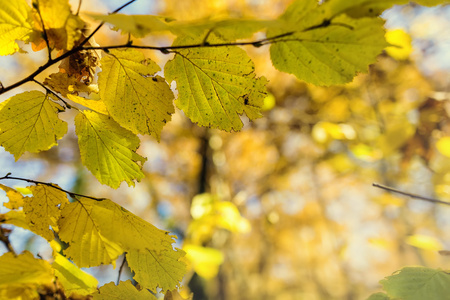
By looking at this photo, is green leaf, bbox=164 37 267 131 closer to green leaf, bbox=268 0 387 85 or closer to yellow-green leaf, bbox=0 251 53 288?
green leaf, bbox=268 0 387 85

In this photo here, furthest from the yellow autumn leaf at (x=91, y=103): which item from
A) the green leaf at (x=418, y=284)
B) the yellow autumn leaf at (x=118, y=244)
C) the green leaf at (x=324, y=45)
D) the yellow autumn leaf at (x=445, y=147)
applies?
the yellow autumn leaf at (x=445, y=147)

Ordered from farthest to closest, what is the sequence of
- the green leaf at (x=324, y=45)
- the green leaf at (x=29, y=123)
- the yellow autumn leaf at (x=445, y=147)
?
1. the yellow autumn leaf at (x=445, y=147)
2. the green leaf at (x=29, y=123)
3. the green leaf at (x=324, y=45)

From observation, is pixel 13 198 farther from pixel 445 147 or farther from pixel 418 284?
pixel 445 147

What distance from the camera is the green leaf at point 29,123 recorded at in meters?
0.32

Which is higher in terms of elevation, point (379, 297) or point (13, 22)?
point (13, 22)

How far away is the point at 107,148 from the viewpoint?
36 cm

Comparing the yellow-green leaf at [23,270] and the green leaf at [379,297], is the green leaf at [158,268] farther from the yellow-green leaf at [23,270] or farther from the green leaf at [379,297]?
the green leaf at [379,297]

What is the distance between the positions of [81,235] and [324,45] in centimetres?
37

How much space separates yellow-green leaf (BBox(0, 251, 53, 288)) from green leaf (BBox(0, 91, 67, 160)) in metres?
0.13

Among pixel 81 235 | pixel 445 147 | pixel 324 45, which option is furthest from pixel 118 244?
pixel 445 147

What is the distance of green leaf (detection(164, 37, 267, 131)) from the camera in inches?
11.7

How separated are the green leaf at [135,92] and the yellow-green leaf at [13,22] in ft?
0.27

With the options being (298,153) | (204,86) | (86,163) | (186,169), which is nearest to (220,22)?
(204,86)

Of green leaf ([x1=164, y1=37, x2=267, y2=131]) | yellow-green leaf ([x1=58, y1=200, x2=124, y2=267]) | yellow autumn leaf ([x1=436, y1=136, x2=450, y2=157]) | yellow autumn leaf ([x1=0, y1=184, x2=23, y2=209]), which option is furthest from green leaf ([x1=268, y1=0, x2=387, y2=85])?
yellow autumn leaf ([x1=436, y1=136, x2=450, y2=157])
